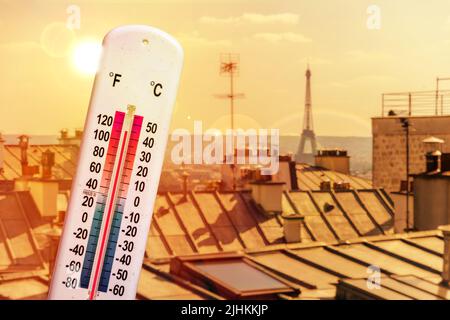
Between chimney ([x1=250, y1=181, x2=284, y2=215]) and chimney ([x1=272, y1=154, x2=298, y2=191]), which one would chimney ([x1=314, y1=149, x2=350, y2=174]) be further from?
chimney ([x1=250, y1=181, x2=284, y2=215])

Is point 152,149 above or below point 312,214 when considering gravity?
above

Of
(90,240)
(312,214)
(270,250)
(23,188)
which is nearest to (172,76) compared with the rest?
(90,240)

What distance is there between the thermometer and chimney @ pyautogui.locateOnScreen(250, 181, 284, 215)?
2089cm

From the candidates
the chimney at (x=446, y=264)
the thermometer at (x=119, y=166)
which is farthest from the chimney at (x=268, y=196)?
the thermometer at (x=119, y=166)

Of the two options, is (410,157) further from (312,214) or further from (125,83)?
(125,83)

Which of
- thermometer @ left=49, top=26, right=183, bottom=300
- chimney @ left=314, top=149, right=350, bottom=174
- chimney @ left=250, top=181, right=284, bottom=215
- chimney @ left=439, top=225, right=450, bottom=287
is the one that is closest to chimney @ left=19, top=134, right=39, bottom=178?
chimney @ left=250, top=181, right=284, bottom=215

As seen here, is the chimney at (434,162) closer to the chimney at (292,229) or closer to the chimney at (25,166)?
the chimney at (292,229)

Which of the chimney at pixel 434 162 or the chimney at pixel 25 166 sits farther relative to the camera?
the chimney at pixel 25 166

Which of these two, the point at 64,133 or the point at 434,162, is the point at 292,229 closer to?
the point at 434,162

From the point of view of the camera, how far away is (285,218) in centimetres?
2267

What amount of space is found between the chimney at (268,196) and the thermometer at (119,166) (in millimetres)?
20890

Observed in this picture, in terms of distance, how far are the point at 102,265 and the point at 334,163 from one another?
128 ft

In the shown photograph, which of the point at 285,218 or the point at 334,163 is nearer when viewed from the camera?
the point at 285,218

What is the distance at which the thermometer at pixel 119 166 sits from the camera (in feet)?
11.0
